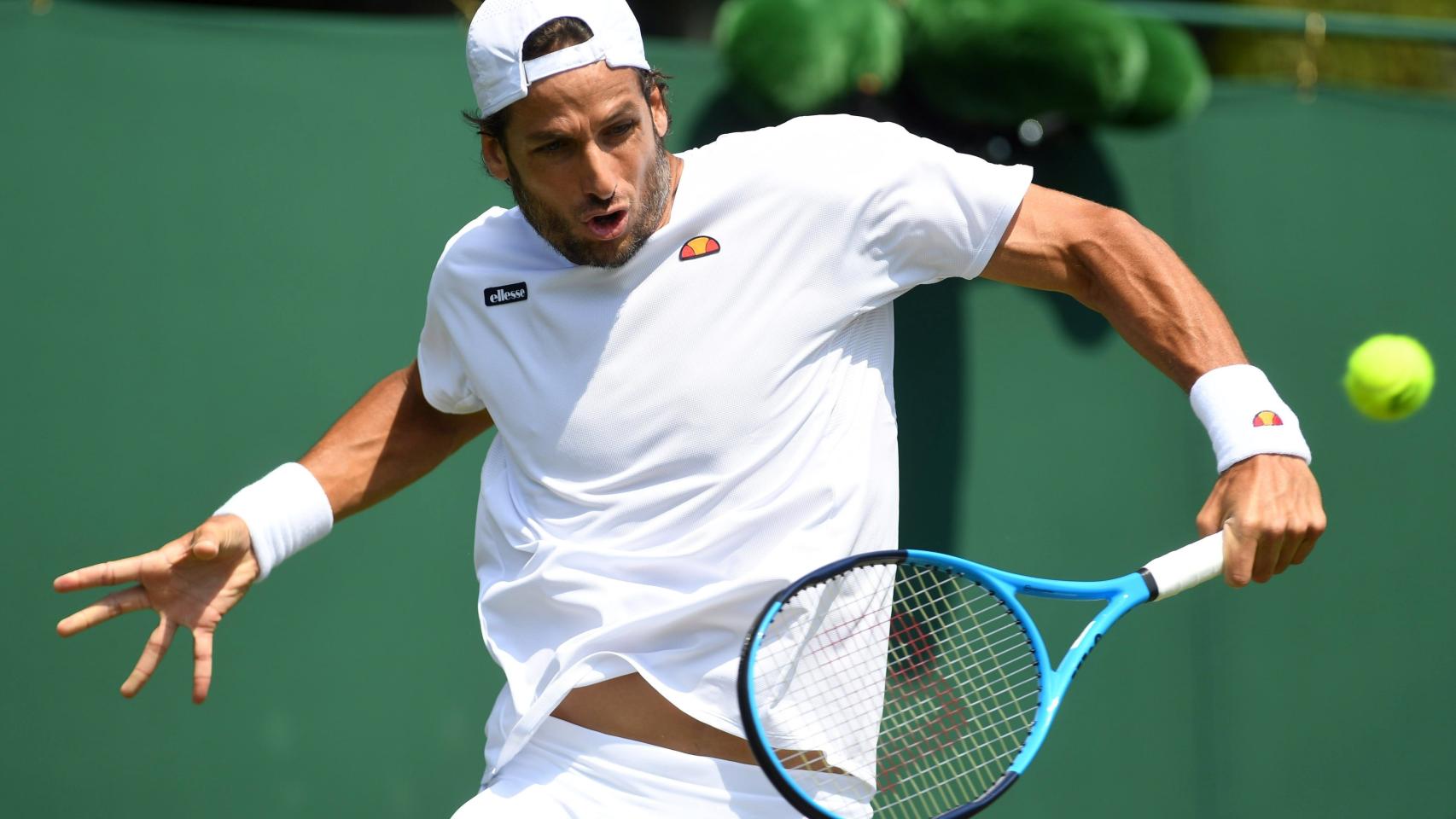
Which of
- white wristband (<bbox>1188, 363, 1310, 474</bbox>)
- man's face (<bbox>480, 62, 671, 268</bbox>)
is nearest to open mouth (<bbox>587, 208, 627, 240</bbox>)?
man's face (<bbox>480, 62, 671, 268</bbox>)

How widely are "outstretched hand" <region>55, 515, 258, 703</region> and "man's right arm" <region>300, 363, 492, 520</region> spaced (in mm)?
205

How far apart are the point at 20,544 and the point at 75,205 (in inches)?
31.8

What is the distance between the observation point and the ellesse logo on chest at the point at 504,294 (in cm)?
240

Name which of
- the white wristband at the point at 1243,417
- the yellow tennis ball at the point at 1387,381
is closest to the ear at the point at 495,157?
the white wristband at the point at 1243,417

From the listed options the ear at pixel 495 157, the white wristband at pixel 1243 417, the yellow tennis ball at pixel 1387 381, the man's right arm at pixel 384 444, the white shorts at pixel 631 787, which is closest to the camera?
the white wristband at pixel 1243 417

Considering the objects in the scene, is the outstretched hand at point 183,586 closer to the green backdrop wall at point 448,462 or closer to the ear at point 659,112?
the ear at point 659,112

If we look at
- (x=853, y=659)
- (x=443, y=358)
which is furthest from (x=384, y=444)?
(x=853, y=659)

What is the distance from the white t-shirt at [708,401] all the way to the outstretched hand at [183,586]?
40cm

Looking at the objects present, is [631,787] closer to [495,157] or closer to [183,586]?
[183,586]

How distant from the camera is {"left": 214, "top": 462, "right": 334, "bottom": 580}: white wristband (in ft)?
8.22

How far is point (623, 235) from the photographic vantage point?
229cm

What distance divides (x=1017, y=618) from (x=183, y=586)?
4.13ft

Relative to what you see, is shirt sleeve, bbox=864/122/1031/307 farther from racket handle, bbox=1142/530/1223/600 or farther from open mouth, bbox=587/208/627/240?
racket handle, bbox=1142/530/1223/600

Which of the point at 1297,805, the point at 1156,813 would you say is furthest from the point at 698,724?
the point at 1297,805
